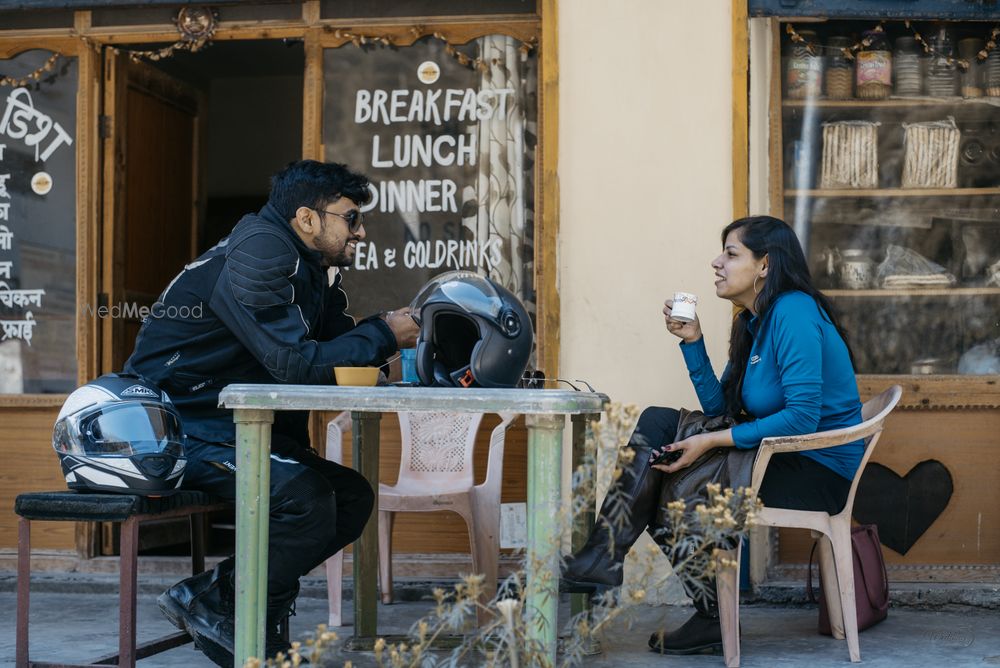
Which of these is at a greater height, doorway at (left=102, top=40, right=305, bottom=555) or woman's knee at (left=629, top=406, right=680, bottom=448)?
doorway at (left=102, top=40, right=305, bottom=555)

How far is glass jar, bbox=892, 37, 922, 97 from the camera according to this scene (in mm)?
5340

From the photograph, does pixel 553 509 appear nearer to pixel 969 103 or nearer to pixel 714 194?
pixel 714 194

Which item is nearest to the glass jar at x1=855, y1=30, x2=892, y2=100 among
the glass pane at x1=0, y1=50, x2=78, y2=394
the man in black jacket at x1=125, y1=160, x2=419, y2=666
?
the man in black jacket at x1=125, y1=160, x2=419, y2=666

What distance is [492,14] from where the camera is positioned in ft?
18.0

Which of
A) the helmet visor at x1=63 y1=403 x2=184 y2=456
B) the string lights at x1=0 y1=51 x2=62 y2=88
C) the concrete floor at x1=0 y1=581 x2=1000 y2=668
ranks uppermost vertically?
the string lights at x1=0 y1=51 x2=62 y2=88

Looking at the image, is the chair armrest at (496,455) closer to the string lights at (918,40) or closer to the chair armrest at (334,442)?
the chair armrest at (334,442)

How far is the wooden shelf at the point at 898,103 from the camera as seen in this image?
17.5 ft

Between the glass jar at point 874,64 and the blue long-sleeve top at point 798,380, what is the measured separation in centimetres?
169

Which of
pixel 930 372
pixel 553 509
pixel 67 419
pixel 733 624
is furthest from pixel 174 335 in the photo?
pixel 930 372

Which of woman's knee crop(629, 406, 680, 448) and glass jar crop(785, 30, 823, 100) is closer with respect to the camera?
woman's knee crop(629, 406, 680, 448)

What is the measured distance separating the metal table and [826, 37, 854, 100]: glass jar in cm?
268

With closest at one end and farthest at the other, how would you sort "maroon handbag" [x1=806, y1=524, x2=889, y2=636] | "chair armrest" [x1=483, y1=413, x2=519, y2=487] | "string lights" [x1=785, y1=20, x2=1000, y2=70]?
"maroon handbag" [x1=806, y1=524, x2=889, y2=636] → "chair armrest" [x1=483, y1=413, x2=519, y2=487] → "string lights" [x1=785, y1=20, x2=1000, y2=70]

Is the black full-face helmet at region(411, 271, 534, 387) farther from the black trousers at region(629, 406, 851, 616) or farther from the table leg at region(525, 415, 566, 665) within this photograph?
the black trousers at region(629, 406, 851, 616)

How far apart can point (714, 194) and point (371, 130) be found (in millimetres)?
1657
